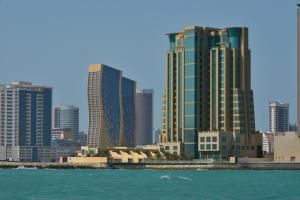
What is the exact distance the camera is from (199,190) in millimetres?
148750

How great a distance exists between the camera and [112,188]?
506 feet

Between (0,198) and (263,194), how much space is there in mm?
38080

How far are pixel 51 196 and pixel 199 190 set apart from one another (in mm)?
29113

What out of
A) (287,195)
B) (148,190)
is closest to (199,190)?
(148,190)

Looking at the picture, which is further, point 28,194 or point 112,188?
point 112,188

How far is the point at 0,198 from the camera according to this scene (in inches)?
4902

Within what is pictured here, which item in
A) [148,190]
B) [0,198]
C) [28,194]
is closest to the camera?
[0,198]

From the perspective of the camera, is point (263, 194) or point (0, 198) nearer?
point (0, 198)

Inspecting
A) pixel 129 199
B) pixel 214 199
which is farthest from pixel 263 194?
pixel 129 199

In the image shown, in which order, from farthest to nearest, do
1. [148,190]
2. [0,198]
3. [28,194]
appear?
1. [148,190]
2. [28,194]
3. [0,198]

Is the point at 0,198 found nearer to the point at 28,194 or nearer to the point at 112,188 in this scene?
the point at 28,194

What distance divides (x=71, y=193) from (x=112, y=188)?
18886 mm

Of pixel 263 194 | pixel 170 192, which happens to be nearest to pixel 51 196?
pixel 170 192

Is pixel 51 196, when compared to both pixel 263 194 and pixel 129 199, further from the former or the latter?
pixel 263 194
